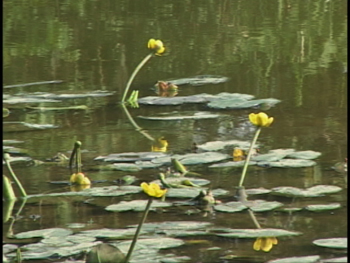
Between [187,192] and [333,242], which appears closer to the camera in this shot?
[333,242]

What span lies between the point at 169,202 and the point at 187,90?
4.94ft

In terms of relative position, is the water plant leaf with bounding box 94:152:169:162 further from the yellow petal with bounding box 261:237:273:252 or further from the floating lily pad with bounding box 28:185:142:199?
the yellow petal with bounding box 261:237:273:252

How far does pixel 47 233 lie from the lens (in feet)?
8.16

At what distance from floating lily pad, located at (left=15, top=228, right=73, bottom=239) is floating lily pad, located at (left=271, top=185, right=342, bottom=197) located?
612 mm

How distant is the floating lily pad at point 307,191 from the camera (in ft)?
9.09

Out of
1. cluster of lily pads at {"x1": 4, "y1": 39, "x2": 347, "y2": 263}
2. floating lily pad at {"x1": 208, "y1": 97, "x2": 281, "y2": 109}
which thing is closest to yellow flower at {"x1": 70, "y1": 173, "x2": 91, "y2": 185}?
cluster of lily pads at {"x1": 4, "y1": 39, "x2": 347, "y2": 263}

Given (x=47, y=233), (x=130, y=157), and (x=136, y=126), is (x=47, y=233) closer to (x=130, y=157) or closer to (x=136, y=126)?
(x=130, y=157)

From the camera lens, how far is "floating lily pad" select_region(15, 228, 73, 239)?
2.48 m

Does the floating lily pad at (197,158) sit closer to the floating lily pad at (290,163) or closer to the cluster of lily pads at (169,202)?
the cluster of lily pads at (169,202)

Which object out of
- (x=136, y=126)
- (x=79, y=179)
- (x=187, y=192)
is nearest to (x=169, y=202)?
(x=187, y=192)

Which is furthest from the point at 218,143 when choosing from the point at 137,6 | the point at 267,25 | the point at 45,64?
the point at 137,6

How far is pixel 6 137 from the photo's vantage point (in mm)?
3553

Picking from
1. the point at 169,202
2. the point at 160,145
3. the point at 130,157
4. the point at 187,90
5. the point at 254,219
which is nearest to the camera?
the point at 254,219

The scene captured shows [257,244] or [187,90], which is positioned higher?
[187,90]
